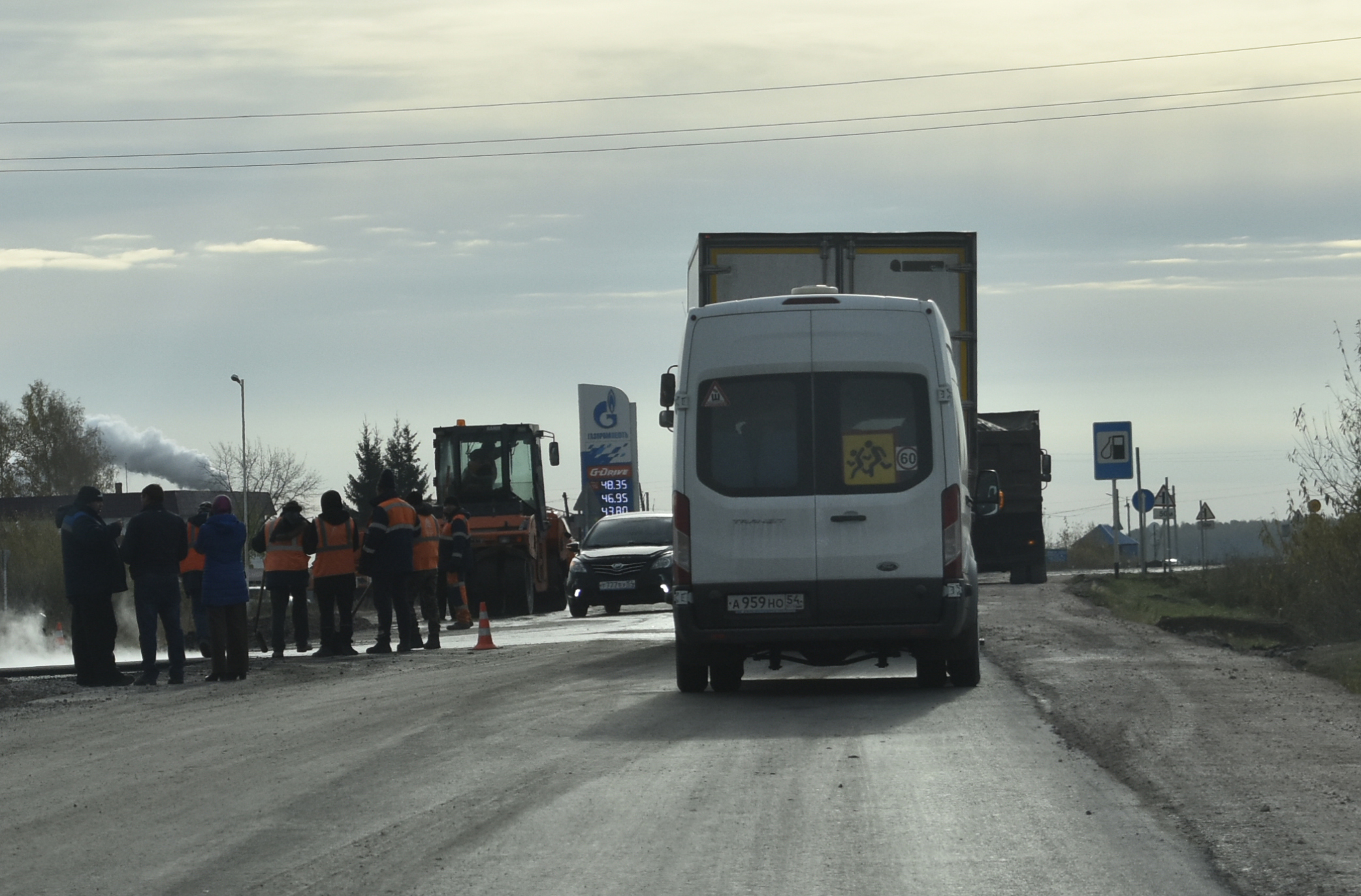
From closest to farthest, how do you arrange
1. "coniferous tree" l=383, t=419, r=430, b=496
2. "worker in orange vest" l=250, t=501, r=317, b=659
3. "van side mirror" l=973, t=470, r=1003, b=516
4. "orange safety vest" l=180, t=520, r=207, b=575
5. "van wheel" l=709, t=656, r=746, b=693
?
"van wheel" l=709, t=656, r=746, b=693 < "van side mirror" l=973, t=470, r=1003, b=516 < "worker in orange vest" l=250, t=501, r=317, b=659 < "orange safety vest" l=180, t=520, r=207, b=575 < "coniferous tree" l=383, t=419, r=430, b=496

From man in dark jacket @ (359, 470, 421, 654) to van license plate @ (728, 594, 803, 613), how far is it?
8671 mm

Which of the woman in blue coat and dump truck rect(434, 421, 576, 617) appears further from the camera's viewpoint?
dump truck rect(434, 421, 576, 617)

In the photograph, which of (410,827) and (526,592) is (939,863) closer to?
(410,827)

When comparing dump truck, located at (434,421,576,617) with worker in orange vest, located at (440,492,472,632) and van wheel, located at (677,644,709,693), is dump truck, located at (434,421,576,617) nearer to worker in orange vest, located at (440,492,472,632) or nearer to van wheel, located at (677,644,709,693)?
worker in orange vest, located at (440,492,472,632)

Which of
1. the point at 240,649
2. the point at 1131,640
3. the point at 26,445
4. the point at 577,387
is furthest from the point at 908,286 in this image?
the point at 26,445

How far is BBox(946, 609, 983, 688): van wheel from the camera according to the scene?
13.5m

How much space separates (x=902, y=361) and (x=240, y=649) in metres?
7.67

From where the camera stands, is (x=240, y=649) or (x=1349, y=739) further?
(x=240, y=649)

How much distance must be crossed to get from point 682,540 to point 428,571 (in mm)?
9172

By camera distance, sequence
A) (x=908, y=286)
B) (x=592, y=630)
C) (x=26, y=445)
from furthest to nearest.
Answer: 1. (x=26, y=445)
2. (x=592, y=630)
3. (x=908, y=286)

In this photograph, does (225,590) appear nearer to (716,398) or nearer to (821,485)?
(716,398)

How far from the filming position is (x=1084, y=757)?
9.48m

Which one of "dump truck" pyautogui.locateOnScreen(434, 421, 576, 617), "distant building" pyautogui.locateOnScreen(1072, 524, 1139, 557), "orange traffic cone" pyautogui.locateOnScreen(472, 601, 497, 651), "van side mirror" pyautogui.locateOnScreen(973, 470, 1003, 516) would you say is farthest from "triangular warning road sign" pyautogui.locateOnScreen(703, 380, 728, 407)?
"distant building" pyautogui.locateOnScreen(1072, 524, 1139, 557)

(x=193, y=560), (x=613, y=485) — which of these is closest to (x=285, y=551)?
(x=193, y=560)
